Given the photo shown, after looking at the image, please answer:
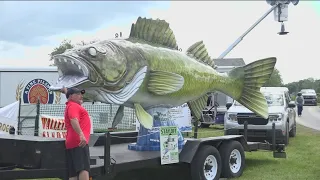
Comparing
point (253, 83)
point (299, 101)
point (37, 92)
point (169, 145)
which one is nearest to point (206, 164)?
point (169, 145)

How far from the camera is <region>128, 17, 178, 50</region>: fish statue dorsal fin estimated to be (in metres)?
6.84

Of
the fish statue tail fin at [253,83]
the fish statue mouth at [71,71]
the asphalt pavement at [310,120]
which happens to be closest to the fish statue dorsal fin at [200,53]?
the fish statue tail fin at [253,83]

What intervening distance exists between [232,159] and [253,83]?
1480 millimetres

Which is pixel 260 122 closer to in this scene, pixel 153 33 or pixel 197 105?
pixel 197 105

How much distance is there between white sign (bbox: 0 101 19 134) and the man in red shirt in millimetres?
6292

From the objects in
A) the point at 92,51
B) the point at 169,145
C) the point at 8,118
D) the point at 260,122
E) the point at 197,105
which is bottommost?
the point at 169,145

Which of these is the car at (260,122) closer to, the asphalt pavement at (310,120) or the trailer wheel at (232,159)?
the trailer wheel at (232,159)

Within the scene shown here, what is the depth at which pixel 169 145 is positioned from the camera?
659cm

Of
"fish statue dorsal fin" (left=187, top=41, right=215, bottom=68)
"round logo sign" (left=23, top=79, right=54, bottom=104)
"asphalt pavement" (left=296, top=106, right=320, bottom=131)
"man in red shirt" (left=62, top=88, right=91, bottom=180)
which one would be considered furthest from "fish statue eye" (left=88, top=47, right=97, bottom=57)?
"asphalt pavement" (left=296, top=106, right=320, bottom=131)

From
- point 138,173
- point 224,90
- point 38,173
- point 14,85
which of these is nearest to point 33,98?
point 14,85

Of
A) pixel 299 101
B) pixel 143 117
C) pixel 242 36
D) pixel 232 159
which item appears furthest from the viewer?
pixel 242 36

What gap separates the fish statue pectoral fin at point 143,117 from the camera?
630 centimetres

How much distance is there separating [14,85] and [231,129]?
8.92m

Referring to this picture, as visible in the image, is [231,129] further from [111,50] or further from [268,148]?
[111,50]
